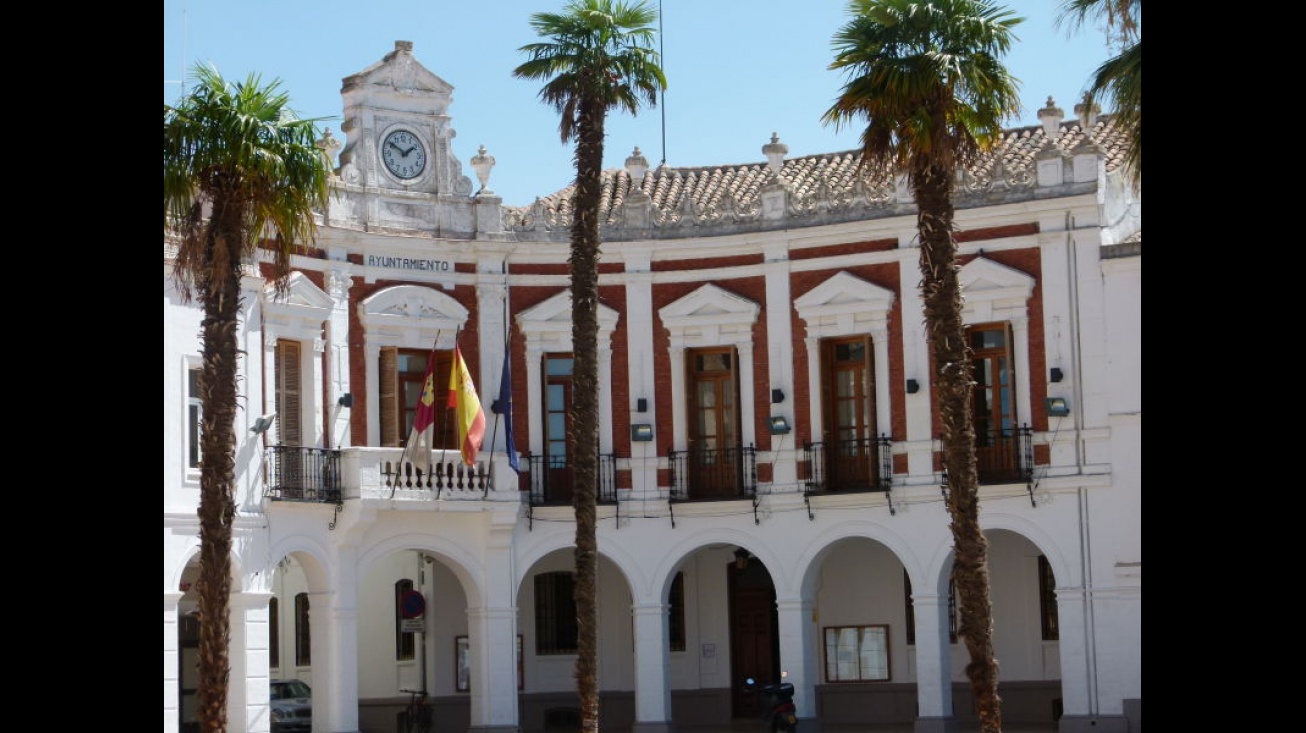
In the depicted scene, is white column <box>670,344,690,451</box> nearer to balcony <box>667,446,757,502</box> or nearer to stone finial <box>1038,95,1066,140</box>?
balcony <box>667,446,757,502</box>

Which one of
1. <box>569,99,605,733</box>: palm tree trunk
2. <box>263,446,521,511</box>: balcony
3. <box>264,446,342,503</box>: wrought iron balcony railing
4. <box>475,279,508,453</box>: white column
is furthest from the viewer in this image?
<box>475,279,508,453</box>: white column

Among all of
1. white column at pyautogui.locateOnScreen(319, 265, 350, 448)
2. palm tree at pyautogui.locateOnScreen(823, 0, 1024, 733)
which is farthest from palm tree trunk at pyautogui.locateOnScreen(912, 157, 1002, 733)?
white column at pyautogui.locateOnScreen(319, 265, 350, 448)

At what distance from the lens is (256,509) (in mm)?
29969

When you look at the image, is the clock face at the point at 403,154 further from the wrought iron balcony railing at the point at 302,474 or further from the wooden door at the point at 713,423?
the wooden door at the point at 713,423

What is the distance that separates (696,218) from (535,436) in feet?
15.8

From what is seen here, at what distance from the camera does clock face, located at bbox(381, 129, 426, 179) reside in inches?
1310

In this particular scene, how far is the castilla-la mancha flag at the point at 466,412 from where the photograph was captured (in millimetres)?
30875

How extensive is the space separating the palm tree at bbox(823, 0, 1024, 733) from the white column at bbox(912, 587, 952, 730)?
28.6ft

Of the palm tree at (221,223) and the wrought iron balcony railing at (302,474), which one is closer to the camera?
the palm tree at (221,223)

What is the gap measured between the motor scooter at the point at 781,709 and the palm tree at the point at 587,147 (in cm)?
612

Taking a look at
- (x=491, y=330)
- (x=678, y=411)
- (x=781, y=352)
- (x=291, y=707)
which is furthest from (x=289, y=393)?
(x=781, y=352)

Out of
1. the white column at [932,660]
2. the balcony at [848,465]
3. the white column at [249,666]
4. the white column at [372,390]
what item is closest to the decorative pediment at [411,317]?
the white column at [372,390]
